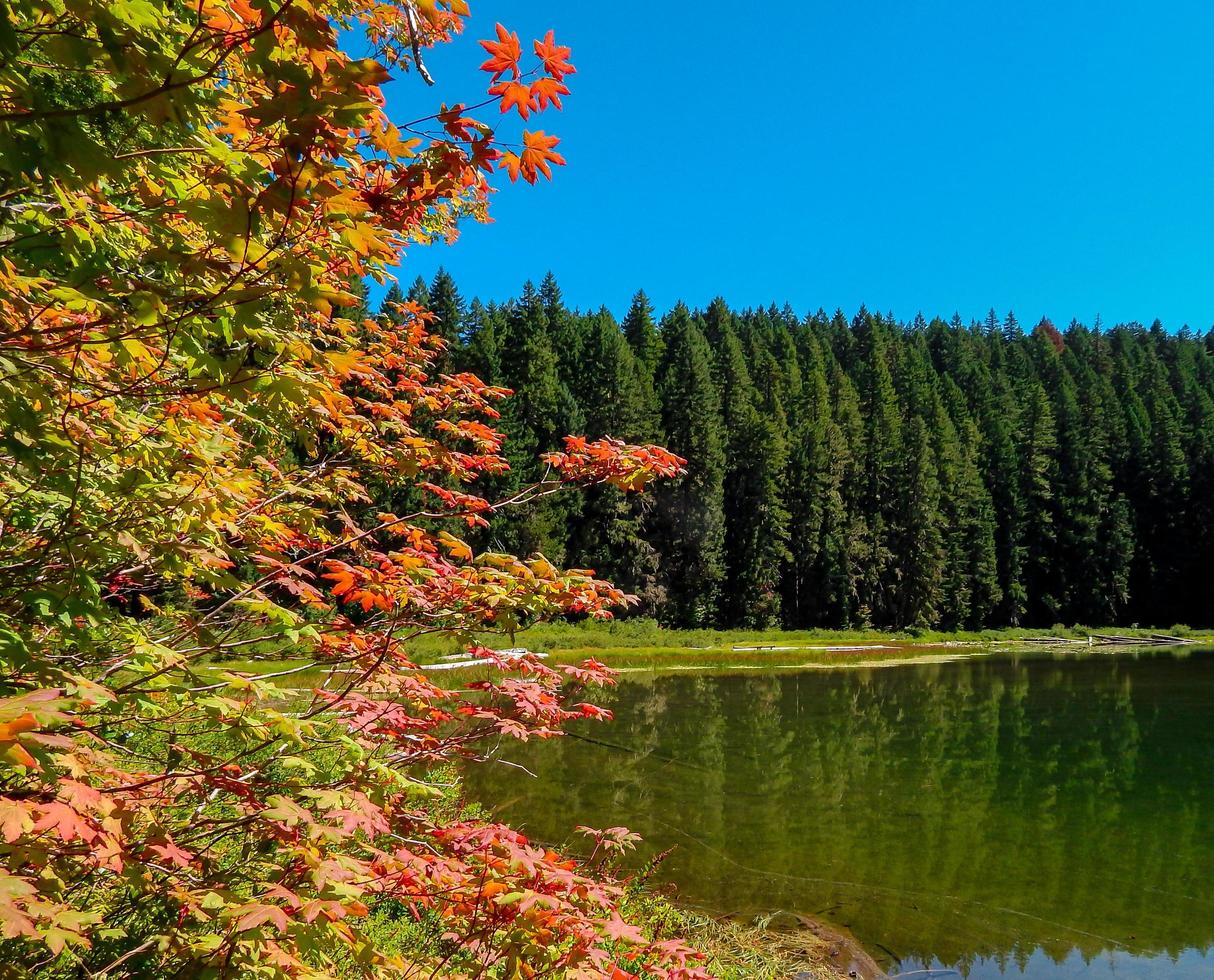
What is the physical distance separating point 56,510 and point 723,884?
8.36 m

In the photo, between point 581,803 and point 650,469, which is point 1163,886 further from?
point 650,469

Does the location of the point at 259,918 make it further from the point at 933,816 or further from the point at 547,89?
the point at 933,816

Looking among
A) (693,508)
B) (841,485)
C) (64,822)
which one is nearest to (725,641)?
(693,508)

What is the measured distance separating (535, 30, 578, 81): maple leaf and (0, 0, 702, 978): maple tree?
0.09 feet

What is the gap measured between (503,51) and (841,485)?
189 feet

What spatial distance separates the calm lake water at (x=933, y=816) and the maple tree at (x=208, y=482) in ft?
18.9

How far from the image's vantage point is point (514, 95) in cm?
206

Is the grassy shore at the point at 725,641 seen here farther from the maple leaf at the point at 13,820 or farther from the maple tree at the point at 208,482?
the maple leaf at the point at 13,820

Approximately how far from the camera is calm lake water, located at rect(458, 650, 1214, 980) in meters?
7.46

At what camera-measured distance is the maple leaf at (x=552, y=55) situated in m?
2.07

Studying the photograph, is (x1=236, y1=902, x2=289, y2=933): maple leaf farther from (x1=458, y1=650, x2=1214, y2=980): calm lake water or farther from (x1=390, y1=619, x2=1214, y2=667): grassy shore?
(x1=390, y1=619, x2=1214, y2=667): grassy shore

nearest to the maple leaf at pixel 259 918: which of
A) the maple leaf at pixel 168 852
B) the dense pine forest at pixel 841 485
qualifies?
the maple leaf at pixel 168 852

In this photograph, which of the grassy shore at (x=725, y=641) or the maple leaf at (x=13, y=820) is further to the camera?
the grassy shore at (x=725, y=641)

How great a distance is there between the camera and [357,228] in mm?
1542
